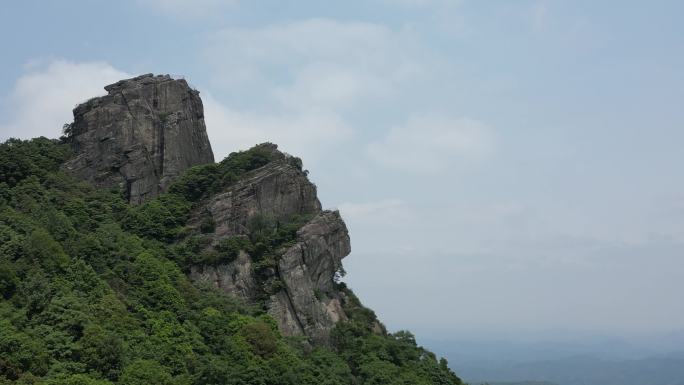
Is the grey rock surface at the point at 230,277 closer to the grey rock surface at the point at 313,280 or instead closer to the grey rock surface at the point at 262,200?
the grey rock surface at the point at 313,280

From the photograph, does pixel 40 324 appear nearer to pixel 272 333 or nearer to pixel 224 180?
pixel 272 333

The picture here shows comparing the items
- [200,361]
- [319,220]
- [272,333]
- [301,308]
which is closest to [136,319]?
[200,361]

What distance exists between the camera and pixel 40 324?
30250mm

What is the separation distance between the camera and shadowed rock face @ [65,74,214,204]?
52156 millimetres

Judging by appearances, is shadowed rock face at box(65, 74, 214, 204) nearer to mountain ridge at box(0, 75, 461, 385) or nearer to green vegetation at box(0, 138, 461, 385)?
mountain ridge at box(0, 75, 461, 385)

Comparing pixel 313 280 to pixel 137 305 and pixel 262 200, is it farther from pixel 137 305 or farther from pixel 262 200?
pixel 137 305

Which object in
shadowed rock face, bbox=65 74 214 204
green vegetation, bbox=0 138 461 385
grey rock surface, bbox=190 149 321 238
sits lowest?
green vegetation, bbox=0 138 461 385

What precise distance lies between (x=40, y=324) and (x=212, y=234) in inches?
677

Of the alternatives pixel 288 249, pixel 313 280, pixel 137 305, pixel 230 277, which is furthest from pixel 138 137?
pixel 137 305

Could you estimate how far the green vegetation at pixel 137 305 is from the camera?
2928 centimetres

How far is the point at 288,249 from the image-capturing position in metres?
45.8

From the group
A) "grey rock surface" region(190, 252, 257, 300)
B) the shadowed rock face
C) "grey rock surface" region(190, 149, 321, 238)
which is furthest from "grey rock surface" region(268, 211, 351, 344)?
the shadowed rock face

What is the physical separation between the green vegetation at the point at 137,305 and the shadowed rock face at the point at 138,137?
2.08m

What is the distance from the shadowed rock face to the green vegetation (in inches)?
81.8
